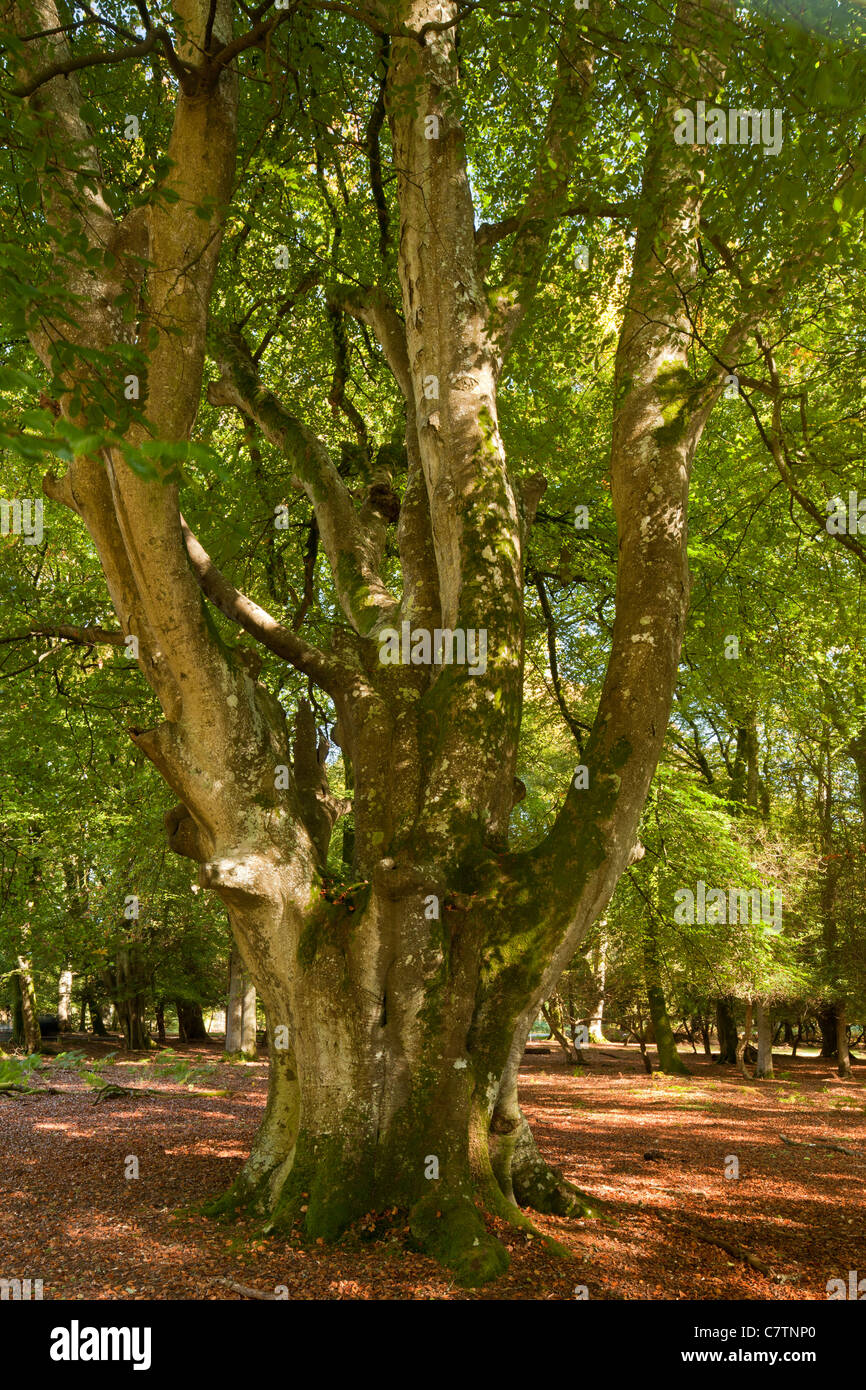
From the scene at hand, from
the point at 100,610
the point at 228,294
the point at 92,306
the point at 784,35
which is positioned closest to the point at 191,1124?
the point at 100,610

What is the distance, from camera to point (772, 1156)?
8.35 meters

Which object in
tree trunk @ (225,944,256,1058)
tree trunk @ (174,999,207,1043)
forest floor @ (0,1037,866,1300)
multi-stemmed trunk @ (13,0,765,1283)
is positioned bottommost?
tree trunk @ (174,999,207,1043)

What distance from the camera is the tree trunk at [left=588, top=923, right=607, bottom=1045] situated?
59.0ft

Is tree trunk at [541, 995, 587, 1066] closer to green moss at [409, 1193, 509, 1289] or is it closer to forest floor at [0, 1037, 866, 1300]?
forest floor at [0, 1037, 866, 1300]

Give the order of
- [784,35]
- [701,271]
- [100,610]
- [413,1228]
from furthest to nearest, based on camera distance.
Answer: [100,610] < [701,271] < [413,1228] < [784,35]

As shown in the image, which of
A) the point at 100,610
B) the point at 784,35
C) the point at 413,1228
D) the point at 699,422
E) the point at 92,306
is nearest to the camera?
the point at 784,35

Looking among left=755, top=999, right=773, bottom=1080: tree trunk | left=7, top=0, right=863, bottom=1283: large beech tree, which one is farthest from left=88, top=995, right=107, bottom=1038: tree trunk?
left=7, top=0, right=863, bottom=1283: large beech tree

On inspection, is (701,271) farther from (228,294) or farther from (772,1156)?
(772,1156)

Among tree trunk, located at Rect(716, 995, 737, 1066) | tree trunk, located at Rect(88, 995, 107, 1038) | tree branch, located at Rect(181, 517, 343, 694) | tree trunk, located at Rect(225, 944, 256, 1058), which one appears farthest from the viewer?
tree trunk, located at Rect(88, 995, 107, 1038)

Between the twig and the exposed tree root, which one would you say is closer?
the twig

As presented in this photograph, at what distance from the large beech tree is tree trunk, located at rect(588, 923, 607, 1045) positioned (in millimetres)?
11660

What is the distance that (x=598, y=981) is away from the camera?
946 inches

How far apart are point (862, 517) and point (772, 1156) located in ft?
21.8

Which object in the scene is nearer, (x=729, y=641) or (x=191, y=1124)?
(x=191, y=1124)
